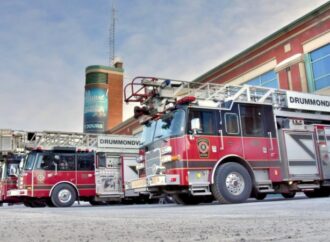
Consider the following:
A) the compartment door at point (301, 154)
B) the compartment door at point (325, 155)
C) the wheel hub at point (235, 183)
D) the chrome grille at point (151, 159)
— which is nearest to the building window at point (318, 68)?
the compartment door at point (325, 155)

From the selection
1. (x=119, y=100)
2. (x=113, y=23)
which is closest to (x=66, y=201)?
(x=119, y=100)

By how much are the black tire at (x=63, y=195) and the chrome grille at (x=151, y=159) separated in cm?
655

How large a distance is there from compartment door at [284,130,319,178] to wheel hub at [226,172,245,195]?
164 cm

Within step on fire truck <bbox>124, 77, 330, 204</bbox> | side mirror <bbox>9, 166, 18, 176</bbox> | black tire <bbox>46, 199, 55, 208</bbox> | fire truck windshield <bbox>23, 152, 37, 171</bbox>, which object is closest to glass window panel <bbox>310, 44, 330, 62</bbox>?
step on fire truck <bbox>124, 77, 330, 204</bbox>

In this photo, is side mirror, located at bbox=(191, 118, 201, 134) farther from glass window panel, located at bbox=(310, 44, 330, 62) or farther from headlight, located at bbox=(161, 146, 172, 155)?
glass window panel, located at bbox=(310, 44, 330, 62)

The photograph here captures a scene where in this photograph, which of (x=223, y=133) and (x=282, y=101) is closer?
(x=223, y=133)

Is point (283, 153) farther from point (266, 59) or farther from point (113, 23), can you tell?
point (113, 23)

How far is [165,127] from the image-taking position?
377 inches

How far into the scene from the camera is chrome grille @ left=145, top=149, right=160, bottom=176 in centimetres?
962

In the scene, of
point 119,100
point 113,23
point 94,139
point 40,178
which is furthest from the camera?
point 113,23

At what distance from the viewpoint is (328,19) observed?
16781mm

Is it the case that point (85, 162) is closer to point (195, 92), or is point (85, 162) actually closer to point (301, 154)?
point (195, 92)

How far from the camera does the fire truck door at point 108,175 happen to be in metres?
16.5

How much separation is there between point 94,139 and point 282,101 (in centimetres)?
1030
